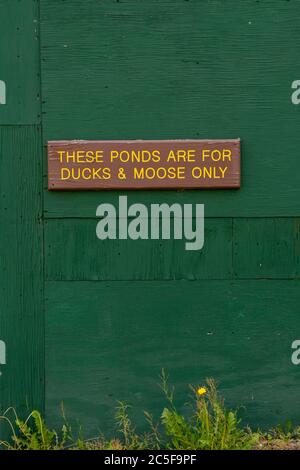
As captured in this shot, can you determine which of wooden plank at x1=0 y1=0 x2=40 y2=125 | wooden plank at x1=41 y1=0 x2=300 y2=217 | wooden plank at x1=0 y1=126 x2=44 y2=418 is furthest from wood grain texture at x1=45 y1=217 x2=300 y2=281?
wooden plank at x1=0 y1=0 x2=40 y2=125

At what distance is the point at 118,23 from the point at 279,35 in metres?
1.07

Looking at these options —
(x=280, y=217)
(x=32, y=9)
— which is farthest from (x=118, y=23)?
(x=280, y=217)

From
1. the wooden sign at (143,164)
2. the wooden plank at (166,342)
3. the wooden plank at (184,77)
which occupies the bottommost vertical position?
the wooden plank at (166,342)

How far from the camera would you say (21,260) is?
4.84 m

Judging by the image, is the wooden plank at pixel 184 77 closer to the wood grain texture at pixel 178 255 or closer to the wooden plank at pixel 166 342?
the wood grain texture at pixel 178 255

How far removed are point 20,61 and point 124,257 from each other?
1.48 metres

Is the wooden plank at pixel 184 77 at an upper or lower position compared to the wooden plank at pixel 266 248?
upper

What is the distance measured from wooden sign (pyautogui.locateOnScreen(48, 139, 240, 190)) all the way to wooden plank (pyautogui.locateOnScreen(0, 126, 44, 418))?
0.64ft

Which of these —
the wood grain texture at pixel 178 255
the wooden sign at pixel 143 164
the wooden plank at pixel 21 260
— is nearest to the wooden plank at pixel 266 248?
the wood grain texture at pixel 178 255

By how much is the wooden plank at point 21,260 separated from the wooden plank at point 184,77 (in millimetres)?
331

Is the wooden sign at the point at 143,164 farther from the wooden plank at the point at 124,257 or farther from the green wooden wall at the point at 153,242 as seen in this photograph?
the wooden plank at the point at 124,257

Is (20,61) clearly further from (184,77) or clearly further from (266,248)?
(266,248)

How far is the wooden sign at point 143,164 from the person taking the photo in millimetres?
4770
